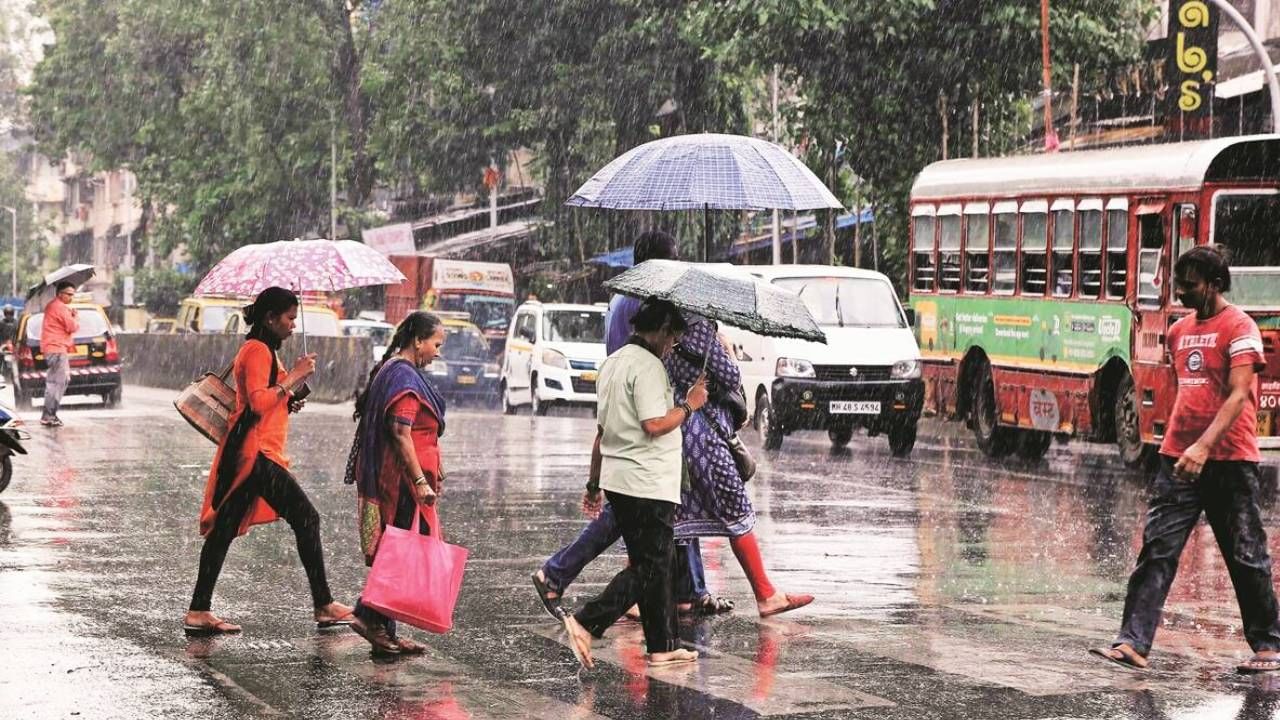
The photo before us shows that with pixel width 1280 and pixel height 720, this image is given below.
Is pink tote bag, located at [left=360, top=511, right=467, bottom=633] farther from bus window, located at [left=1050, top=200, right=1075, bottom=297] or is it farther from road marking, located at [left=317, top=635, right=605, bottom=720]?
bus window, located at [left=1050, top=200, right=1075, bottom=297]

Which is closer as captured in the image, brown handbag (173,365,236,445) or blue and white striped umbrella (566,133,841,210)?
brown handbag (173,365,236,445)

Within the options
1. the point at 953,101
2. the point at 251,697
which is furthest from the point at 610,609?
the point at 953,101

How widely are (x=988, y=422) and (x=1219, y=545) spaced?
13605 mm

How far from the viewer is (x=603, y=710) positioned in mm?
7875

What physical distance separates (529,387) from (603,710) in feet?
78.3

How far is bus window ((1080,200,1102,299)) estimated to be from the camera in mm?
20094

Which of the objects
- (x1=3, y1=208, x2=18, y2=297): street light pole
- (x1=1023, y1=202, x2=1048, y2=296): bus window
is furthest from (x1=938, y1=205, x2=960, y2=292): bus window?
(x1=3, y1=208, x2=18, y2=297): street light pole

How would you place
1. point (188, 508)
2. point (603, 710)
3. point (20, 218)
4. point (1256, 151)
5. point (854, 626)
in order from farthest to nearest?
point (20, 218), point (1256, 151), point (188, 508), point (854, 626), point (603, 710)

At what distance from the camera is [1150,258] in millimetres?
19156

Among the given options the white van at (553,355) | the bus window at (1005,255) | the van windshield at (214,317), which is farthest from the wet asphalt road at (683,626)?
the van windshield at (214,317)

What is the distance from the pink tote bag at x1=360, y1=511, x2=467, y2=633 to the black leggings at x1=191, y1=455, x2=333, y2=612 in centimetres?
88

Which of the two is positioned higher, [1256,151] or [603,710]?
[1256,151]

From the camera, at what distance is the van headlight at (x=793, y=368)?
72.2ft

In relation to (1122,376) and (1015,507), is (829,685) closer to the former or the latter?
(1015,507)
